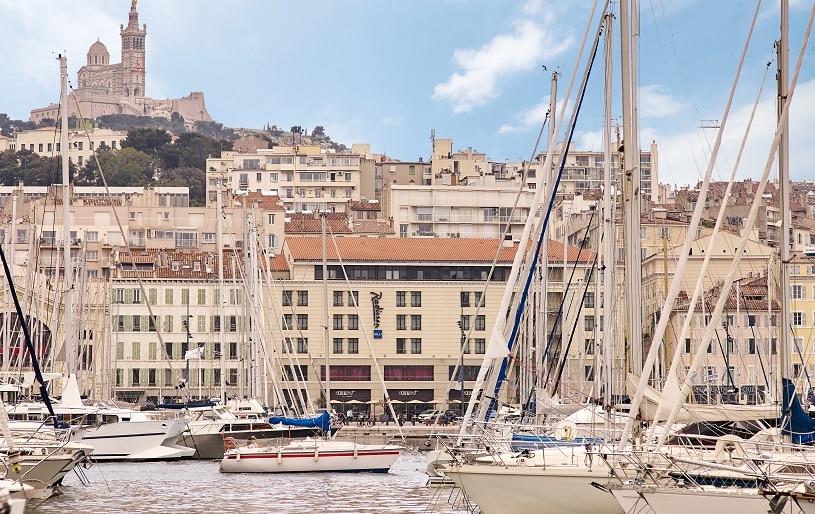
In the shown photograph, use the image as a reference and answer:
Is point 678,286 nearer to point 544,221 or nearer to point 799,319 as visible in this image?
point 544,221

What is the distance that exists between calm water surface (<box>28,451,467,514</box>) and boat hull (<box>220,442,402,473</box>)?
0.32m

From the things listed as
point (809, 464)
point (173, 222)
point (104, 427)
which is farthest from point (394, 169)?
point (809, 464)

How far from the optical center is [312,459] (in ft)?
159

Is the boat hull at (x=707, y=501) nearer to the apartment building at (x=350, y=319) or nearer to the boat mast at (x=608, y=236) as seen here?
the boat mast at (x=608, y=236)

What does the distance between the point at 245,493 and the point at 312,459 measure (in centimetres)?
822

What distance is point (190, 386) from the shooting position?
93.3 m

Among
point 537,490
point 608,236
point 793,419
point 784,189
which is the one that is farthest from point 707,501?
point 608,236

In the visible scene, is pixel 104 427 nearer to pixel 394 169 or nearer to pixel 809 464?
pixel 809 464

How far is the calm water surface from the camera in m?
35.2

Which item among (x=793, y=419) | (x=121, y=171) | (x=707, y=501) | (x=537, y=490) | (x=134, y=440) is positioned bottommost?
(x=134, y=440)

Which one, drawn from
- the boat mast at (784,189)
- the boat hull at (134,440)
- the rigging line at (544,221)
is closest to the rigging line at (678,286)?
the boat mast at (784,189)

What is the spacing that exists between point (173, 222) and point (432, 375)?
36453 mm

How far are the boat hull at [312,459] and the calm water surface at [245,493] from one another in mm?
318

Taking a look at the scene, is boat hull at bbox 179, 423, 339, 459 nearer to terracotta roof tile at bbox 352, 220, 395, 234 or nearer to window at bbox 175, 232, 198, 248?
terracotta roof tile at bbox 352, 220, 395, 234
